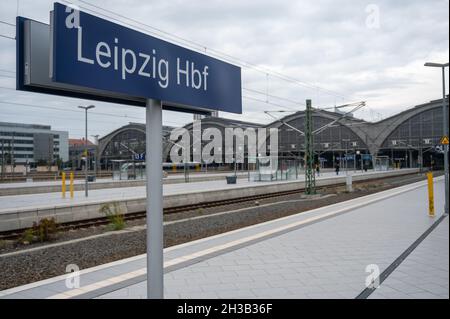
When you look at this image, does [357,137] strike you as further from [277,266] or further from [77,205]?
[277,266]

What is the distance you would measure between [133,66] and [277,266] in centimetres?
461

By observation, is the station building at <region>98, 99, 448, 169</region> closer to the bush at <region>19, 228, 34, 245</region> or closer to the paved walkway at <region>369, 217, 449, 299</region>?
the bush at <region>19, 228, 34, 245</region>

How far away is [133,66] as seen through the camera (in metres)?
2.24

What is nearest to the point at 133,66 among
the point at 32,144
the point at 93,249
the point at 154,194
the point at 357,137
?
the point at 154,194

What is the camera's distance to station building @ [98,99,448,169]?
74.9 meters

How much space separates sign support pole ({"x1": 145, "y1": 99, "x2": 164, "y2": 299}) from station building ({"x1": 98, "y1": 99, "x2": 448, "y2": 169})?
71.4 metres

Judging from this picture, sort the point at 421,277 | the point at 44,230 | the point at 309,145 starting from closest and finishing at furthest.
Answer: the point at 421,277
the point at 44,230
the point at 309,145

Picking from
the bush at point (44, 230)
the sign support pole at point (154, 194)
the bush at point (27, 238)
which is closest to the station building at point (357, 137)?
the bush at point (44, 230)

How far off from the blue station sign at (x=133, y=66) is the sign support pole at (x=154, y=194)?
0.15m

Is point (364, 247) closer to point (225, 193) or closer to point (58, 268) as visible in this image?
point (58, 268)

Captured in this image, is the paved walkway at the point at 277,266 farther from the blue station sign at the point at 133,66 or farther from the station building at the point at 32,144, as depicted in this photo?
the station building at the point at 32,144
